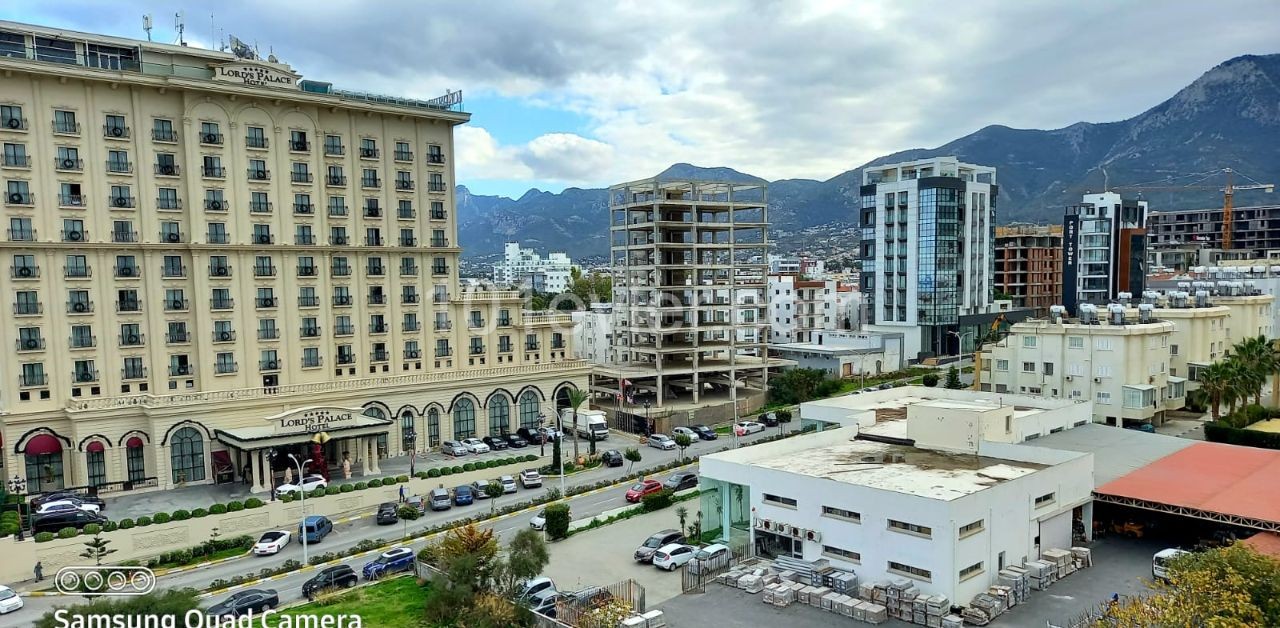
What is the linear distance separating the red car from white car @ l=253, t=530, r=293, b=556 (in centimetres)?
1857

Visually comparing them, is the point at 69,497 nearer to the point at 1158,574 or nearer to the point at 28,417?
the point at 28,417

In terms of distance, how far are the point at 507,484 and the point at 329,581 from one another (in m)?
16.5

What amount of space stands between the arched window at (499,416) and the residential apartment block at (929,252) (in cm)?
5328

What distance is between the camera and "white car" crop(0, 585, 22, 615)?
33.8 metres

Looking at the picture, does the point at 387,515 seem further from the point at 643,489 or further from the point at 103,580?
the point at 643,489

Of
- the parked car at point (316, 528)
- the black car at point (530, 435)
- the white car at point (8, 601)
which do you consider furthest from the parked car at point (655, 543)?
the white car at point (8, 601)

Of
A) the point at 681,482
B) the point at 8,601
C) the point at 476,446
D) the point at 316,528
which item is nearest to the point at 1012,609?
the point at 681,482

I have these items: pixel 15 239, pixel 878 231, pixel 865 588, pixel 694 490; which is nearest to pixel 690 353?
→ pixel 694 490

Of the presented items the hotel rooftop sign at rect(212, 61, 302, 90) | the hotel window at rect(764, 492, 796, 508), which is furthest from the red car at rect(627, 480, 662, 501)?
the hotel rooftop sign at rect(212, 61, 302, 90)

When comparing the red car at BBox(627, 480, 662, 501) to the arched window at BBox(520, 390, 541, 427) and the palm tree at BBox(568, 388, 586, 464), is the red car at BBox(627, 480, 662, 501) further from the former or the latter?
the arched window at BBox(520, 390, 541, 427)

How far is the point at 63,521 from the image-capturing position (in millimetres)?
42344

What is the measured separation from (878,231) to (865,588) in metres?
76.1

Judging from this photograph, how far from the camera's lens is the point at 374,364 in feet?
207

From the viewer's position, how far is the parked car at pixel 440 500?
157 ft
